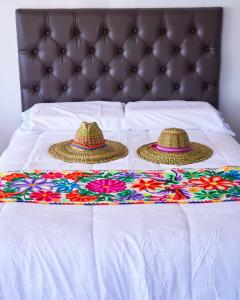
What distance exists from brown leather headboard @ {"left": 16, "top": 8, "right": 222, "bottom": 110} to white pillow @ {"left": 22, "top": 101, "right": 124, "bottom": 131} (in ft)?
0.70

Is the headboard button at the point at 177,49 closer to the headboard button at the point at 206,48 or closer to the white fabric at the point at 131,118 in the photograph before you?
the headboard button at the point at 206,48

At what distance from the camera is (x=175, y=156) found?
6.18 feet

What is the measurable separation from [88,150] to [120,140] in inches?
10.9

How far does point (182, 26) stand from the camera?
100 inches

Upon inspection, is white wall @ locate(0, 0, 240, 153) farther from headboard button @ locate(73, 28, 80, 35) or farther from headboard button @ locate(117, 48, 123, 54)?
headboard button @ locate(117, 48, 123, 54)

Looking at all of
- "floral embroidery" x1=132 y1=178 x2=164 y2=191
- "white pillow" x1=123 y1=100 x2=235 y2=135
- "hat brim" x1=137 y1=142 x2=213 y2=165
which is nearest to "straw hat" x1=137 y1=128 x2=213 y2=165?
"hat brim" x1=137 y1=142 x2=213 y2=165

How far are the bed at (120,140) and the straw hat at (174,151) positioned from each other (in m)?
0.04

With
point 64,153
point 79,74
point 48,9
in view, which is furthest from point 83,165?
point 48,9

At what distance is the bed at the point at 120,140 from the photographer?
1246mm

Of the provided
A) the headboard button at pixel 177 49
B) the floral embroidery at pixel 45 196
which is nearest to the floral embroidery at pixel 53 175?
Answer: the floral embroidery at pixel 45 196

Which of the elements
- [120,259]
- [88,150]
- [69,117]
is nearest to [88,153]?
[88,150]

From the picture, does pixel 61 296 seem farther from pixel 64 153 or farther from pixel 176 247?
pixel 64 153

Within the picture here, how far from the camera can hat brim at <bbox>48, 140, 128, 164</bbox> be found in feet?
6.17

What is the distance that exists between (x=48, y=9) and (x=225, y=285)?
1829mm
